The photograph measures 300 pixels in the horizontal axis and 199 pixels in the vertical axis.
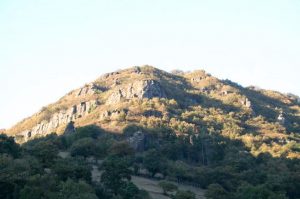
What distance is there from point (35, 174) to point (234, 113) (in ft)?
399

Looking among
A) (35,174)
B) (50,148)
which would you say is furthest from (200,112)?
(35,174)

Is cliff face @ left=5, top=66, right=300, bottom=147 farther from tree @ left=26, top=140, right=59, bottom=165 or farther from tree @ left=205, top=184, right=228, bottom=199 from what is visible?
tree @ left=205, top=184, right=228, bottom=199

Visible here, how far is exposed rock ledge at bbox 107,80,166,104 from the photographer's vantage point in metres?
186

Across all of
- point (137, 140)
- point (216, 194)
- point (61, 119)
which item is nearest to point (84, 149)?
point (137, 140)

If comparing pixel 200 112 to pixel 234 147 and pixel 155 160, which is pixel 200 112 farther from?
pixel 155 160

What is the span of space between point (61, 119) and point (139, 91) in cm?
3439

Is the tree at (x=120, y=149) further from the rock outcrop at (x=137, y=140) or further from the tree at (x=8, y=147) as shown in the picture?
the tree at (x=8, y=147)

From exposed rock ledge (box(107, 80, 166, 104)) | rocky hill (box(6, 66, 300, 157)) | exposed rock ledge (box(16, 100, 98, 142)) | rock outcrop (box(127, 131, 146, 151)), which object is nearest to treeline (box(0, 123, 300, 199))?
rock outcrop (box(127, 131, 146, 151))

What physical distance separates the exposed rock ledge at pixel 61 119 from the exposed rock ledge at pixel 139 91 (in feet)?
30.0

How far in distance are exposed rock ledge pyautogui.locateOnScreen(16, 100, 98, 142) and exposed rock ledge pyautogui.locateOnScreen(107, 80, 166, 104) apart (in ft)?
30.0

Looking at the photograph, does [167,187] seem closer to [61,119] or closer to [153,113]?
[153,113]

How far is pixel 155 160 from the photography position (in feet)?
373

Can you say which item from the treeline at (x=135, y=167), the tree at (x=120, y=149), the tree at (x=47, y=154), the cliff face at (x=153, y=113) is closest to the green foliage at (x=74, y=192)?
the treeline at (x=135, y=167)

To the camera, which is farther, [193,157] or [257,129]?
[257,129]
